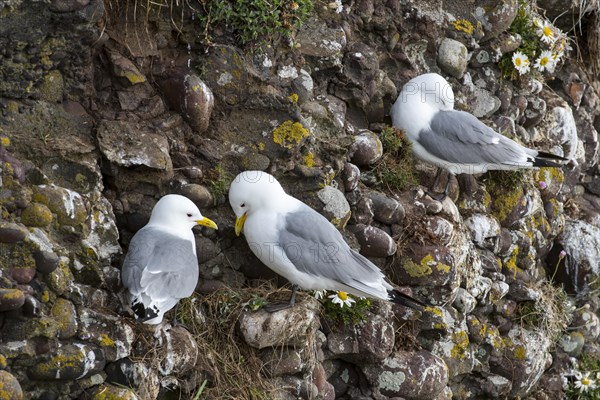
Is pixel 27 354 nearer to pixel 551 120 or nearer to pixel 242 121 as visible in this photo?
pixel 242 121

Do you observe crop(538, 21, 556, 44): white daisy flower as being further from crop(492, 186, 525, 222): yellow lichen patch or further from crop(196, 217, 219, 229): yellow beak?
crop(196, 217, 219, 229): yellow beak

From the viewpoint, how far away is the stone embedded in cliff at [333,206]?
16.6ft

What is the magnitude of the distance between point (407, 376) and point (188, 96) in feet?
6.64

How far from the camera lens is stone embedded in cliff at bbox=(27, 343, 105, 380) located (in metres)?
3.74

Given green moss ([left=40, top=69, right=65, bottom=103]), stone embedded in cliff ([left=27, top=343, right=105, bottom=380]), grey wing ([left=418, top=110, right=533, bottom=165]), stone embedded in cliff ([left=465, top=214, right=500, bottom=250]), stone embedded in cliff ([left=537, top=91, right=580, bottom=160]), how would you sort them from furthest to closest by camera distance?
stone embedded in cliff ([left=537, top=91, right=580, bottom=160]), stone embedded in cliff ([left=465, top=214, right=500, bottom=250]), grey wing ([left=418, top=110, right=533, bottom=165]), green moss ([left=40, top=69, right=65, bottom=103]), stone embedded in cliff ([left=27, top=343, right=105, bottom=380])

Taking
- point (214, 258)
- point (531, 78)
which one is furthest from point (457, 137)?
point (214, 258)

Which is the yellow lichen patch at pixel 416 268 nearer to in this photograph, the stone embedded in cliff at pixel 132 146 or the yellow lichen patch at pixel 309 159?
the yellow lichen patch at pixel 309 159

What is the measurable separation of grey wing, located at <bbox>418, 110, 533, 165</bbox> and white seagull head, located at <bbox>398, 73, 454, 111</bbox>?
2.6 inches

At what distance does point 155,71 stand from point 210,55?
1.05 ft

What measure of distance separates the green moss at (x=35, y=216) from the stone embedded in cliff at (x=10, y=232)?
0.18 meters

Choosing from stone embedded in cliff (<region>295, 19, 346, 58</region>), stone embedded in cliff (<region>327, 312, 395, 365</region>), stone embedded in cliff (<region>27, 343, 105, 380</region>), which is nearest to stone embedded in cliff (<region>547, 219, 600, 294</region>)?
stone embedded in cliff (<region>327, 312, 395, 365</region>)

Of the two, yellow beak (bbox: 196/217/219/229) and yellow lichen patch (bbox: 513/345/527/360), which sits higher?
yellow beak (bbox: 196/217/219/229)

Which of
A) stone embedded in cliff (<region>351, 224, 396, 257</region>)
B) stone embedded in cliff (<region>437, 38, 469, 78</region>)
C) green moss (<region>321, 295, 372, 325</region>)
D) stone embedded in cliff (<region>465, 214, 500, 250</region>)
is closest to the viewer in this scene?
green moss (<region>321, 295, 372, 325</region>)

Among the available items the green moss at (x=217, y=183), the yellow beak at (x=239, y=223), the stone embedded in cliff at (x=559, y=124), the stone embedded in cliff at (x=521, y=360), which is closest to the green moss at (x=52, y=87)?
the green moss at (x=217, y=183)
